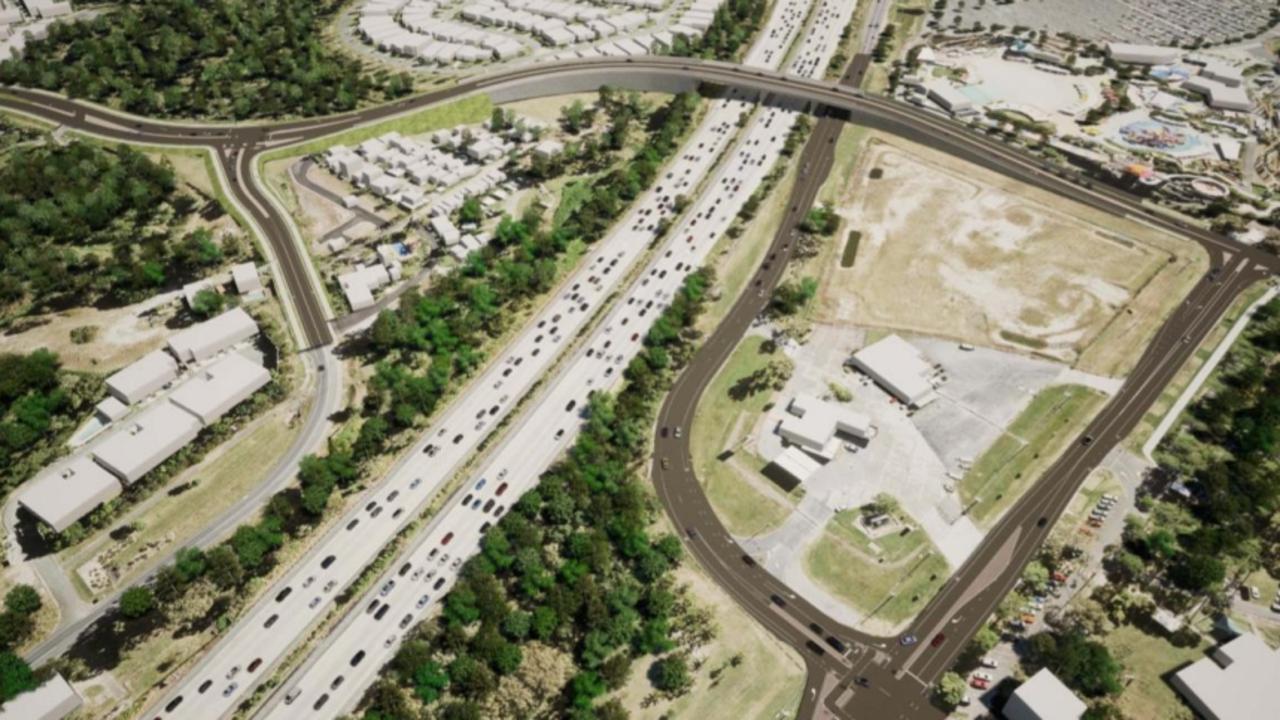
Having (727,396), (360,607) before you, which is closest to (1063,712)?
(727,396)

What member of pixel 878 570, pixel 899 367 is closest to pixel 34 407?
pixel 878 570

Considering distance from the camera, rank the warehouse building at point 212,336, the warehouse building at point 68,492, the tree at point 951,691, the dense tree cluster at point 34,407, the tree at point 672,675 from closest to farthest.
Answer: the tree at point 951,691, the tree at point 672,675, the warehouse building at point 68,492, the dense tree cluster at point 34,407, the warehouse building at point 212,336

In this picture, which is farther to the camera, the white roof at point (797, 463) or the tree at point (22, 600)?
the white roof at point (797, 463)

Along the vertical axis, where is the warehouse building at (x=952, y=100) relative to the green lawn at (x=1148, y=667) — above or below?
above

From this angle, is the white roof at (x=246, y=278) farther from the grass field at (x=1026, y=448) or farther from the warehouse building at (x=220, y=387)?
the grass field at (x=1026, y=448)

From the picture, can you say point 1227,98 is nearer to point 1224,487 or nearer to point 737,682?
point 1224,487

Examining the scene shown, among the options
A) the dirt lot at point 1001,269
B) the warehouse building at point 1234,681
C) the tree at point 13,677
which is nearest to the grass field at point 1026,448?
the dirt lot at point 1001,269

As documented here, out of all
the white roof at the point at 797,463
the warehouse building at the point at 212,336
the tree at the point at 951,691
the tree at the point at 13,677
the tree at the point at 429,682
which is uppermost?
the white roof at the point at 797,463
